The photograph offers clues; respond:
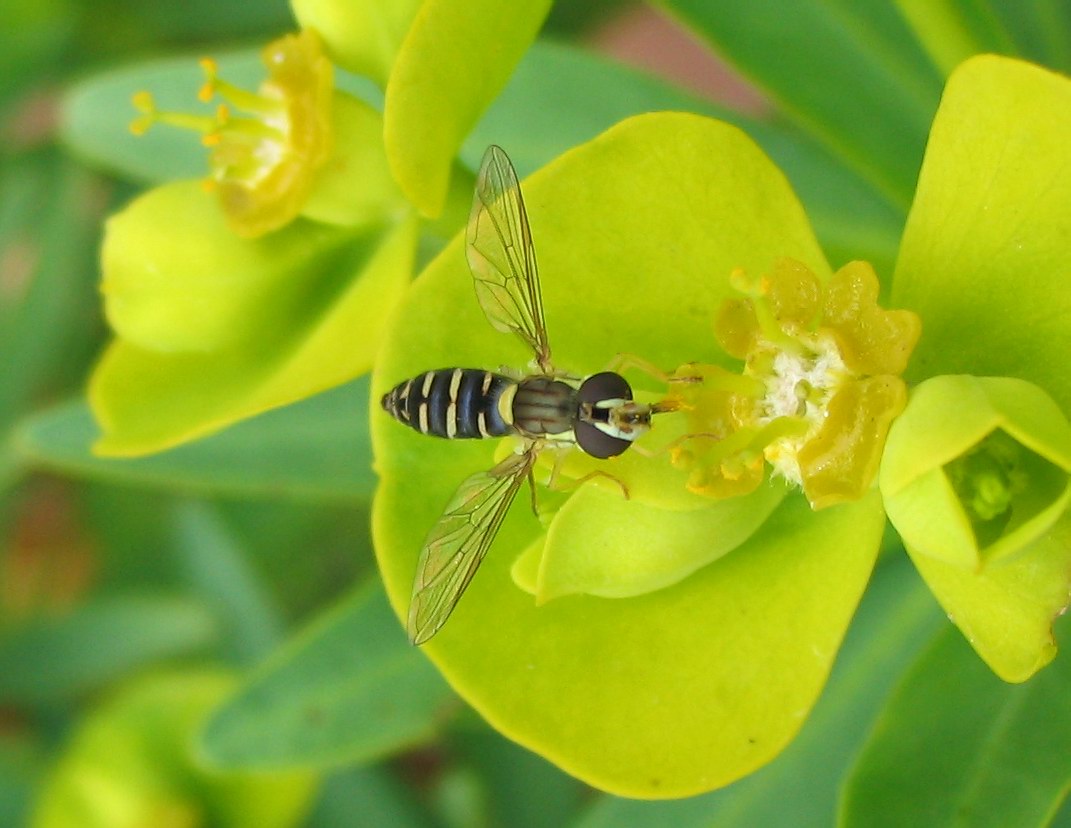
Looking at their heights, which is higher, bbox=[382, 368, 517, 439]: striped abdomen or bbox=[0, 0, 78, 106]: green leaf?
bbox=[382, 368, 517, 439]: striped abdomen

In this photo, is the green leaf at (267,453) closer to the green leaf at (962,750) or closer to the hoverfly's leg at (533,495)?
the hoverfly's leg at (533,495)

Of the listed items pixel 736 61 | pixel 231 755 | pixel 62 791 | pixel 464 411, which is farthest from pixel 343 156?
pixel 62 791

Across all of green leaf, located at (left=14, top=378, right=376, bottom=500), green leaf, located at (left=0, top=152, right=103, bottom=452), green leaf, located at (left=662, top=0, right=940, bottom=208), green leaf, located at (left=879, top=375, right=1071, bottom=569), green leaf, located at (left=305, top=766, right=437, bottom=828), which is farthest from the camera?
green leaf, located at (left=0, top=152, right=103, bottom=452)

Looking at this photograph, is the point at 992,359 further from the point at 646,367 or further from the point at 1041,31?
the point at 1041,31

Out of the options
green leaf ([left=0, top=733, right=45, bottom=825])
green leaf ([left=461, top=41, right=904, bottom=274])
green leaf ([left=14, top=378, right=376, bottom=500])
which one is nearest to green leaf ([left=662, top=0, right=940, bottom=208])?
green leaf ([left=461, top=41, right=904, bottom=274])

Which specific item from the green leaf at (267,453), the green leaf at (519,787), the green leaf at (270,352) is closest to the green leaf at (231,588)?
the green leaf at (519,787)

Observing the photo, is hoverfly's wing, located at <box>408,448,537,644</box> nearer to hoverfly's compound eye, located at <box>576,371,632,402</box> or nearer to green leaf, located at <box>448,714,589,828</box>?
hoverfly's compound eye, located at <box>576,371,632,402</box>

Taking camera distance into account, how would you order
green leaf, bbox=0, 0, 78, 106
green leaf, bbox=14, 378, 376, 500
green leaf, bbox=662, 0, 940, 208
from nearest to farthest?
green leaf, bbox=662, 0, 940, 208
green leaf, bbox=14, 378, 376, 500
green leaf, bbox=0, 0, 78, 106

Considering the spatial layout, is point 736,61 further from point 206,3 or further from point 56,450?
point 206,3
